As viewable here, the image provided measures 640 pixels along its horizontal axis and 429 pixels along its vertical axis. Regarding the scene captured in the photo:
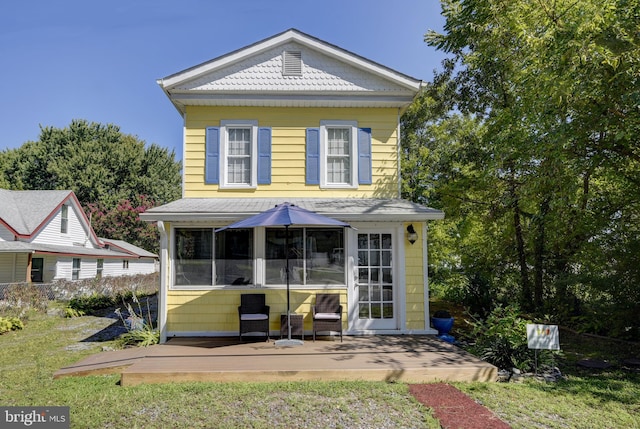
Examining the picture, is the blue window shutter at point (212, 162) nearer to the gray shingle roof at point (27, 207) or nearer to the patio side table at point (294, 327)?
the patio side table at point (294, 327)

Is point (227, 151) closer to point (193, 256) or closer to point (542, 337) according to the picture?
point (193, 256)

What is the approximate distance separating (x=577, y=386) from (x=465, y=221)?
21.6ft

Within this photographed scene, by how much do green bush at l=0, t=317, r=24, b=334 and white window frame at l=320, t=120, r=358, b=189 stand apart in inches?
365

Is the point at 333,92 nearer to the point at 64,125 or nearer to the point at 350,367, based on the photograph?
the point at 350,367

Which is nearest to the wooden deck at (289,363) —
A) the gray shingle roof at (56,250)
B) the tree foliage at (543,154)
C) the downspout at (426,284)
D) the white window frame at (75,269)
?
the downspout at (426,284)

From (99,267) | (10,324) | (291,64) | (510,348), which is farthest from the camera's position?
(99,267)

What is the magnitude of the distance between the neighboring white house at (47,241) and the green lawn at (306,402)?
14.1 meters

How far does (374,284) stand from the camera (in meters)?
8.22

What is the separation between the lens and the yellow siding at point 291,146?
29.3 feet

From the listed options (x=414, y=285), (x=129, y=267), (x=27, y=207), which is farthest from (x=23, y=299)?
(x=129, y=267)

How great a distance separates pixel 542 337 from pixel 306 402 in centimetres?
370

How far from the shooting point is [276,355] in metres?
6.42

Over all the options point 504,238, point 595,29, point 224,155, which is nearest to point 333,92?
point 224,155

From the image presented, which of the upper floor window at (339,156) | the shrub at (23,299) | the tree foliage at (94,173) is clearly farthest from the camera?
the tree foliage at (94,173)
